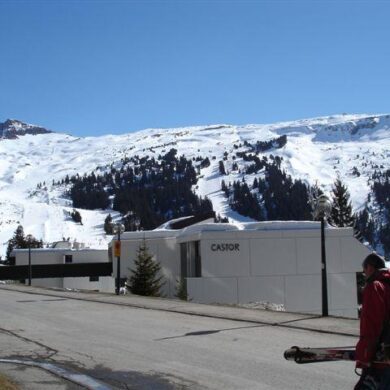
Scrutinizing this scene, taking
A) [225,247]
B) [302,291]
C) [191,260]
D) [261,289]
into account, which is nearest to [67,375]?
[225,247]

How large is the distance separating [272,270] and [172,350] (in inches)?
1091

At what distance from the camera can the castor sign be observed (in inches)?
1530

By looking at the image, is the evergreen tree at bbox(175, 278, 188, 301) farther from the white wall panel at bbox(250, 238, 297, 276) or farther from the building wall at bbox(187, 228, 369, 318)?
the white wall panel at bbox(250, 238, 297, 276)

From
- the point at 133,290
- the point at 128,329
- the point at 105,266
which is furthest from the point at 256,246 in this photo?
the point at 105,266

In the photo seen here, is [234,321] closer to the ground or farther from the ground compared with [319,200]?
closer to the ground

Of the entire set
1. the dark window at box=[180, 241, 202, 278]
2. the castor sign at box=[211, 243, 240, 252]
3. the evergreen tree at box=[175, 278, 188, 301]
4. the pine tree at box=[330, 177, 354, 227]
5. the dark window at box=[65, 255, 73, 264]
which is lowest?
the evergreen tree at box=[175, 278, 188, 301]

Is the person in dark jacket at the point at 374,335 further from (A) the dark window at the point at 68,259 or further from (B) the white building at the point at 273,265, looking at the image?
(A) the dark window at the point at 68,259

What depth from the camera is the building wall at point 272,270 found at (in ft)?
127

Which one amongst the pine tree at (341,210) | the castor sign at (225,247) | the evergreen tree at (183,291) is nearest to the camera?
the castor sign at (225,247)

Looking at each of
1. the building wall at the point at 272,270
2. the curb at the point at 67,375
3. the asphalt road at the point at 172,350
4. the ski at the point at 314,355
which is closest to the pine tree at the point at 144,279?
the building wall at the point at 272,270

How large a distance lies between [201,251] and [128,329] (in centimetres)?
2282

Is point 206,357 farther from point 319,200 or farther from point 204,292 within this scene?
point 204,292

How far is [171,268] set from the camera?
50.0m

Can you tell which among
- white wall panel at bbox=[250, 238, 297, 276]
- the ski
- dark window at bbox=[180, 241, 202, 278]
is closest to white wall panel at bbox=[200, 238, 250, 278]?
white wall panel at bbox=[250, 238, 297, 276]
